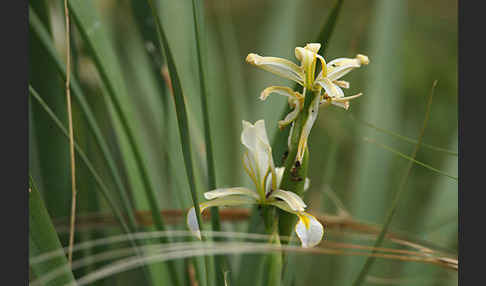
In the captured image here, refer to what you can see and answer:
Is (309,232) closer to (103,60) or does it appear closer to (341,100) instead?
(341,100)

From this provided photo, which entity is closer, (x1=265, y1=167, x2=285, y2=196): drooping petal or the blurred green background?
(x1=265, y1=167, x2=285, y2=196): drooping petal

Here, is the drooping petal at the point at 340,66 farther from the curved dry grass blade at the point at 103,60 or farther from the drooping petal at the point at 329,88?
the curved dry grass blade at the point at 103,60

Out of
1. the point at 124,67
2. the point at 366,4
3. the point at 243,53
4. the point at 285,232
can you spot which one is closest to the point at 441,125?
the point at 366,4

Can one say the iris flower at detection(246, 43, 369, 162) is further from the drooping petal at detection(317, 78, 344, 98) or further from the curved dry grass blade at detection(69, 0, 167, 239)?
the curved dry grass blade at detection(69, 0, 167, 239)

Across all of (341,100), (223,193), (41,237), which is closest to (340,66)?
(341,100)

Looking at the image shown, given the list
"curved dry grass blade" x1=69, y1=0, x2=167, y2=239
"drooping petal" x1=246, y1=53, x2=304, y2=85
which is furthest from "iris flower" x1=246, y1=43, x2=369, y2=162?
"curved dry grass blade" x1=69, y1=0, x2=167, y2=239

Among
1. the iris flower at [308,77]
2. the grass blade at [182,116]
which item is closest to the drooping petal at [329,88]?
the iris flower at [308,77]
